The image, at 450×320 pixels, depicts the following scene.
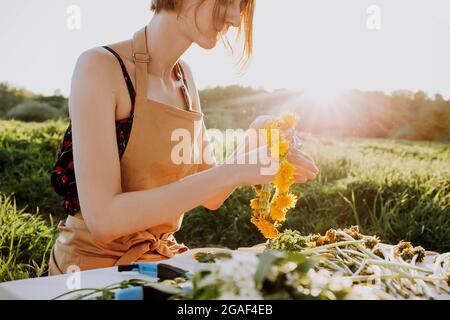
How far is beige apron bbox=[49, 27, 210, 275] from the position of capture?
6.52 feet

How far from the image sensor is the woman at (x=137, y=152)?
1.77m

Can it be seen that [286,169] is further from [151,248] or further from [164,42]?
[164,42]

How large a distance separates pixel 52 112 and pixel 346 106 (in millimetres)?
4447

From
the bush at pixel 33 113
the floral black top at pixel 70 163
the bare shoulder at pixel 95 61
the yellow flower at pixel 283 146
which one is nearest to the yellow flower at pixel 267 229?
the yellow flower at pixel 283 146

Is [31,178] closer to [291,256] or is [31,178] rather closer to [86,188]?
[86,188]

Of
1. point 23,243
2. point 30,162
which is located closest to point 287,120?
point 23,243

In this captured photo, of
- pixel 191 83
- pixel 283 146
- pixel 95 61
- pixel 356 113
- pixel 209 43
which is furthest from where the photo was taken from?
pixel 356 113

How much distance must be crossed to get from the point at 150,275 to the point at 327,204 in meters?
3.94

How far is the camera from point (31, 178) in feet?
20.4

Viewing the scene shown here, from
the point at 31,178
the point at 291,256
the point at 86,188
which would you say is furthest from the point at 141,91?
the point at 31,178

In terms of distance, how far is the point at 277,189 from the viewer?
1716mm

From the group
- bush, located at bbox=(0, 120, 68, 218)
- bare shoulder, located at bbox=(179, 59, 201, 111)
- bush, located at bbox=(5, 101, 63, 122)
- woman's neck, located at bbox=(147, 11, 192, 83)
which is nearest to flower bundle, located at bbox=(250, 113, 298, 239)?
woman's neck, located at bbox=(147, 11, 192, 83)

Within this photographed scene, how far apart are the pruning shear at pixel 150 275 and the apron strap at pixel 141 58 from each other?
0.76m
